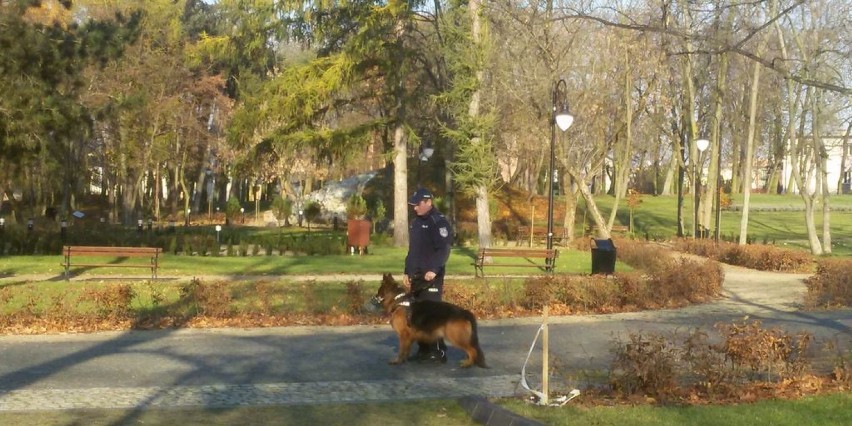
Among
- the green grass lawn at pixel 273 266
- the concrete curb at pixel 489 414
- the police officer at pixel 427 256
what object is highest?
the police officer at pixel 427 256

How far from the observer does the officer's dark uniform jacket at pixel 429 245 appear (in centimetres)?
1111

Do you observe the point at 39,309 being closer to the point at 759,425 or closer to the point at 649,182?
the point at 759,425

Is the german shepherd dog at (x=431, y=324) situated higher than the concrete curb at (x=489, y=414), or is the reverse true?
the german shepherd dog at (x=431, y=324)

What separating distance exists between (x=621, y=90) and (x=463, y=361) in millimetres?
30605

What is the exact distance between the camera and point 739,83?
51.1 metres

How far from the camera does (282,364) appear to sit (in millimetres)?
11508

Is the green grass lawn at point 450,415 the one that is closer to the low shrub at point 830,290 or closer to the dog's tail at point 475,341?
the dog's tail at point 475,341

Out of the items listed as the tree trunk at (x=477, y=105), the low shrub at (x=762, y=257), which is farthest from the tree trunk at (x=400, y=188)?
the low shrub at (x=762, y=257)

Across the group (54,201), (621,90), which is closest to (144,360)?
(621,90)

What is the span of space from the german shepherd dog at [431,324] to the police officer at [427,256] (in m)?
0.24

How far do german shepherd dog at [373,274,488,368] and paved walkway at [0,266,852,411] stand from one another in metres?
0.25

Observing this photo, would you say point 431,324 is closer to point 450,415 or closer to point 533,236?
point 450,415

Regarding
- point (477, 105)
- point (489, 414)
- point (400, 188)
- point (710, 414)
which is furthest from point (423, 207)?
point (400, 188)

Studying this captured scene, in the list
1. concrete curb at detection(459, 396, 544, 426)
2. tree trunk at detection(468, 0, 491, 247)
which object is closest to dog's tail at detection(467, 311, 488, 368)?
concrete curb at detection(459, 396, 544, 426)
